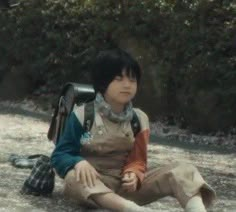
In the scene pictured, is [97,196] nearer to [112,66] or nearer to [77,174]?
[77,174]

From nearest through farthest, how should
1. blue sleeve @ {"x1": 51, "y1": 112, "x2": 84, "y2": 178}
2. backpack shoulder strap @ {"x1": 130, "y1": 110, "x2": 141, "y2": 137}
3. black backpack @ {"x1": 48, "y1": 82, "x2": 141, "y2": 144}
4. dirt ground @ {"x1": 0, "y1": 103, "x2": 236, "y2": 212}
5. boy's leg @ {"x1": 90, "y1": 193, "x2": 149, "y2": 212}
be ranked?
boy's leg @ {"x1": 90, "y1": 193, "x2": 149, "y2": 212}, blue sleeve @ {"x1": 51, "y1": 112, "x2": 84, "y2": 178}, backpack shoulder strap @ {"x1": 130, "y1": 110, "x2": 141, "y2": 137}, dirt ground @ {"x1": 0, "y1": 103, "x2": 236, "y2": 212}, black backpack @ {"x1": 48, "y1": 82, "x2": 141, "y2": 144}

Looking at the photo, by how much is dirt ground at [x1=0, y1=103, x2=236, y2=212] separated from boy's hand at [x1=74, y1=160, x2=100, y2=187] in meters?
0.41

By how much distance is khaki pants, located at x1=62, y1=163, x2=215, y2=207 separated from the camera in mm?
4266

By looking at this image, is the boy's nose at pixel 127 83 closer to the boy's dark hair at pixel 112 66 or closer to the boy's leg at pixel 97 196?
the boy's dark hair at pixel 112 66

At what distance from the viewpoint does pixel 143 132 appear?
14.9 feet

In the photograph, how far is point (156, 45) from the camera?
34.1ft

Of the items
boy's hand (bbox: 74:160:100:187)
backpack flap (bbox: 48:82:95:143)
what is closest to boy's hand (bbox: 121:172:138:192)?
boy's hand (bbox: 74:160:100:187)

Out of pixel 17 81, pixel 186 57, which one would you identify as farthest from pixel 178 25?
pixel 17 81

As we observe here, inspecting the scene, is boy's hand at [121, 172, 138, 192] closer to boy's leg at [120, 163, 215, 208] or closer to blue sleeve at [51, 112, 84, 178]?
boy's leg at [120, 163, 215, 208]

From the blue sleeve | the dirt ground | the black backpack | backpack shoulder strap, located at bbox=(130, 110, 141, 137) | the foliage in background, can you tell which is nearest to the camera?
the blue sleeve

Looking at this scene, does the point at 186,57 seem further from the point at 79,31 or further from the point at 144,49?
the point at 79,31

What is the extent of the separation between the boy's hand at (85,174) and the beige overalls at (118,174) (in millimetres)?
38

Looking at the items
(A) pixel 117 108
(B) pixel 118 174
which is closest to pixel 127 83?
(A) pixel 117 108

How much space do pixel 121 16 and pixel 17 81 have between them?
11.7 feet
